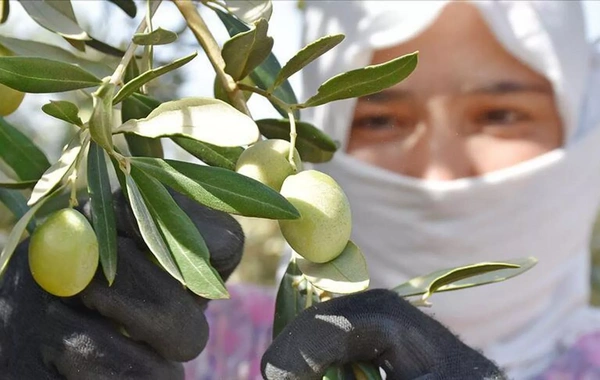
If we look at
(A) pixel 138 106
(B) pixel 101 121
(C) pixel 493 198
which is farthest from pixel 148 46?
(C) pixel 493 198

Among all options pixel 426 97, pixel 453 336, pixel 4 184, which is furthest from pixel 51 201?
pixel 426 97

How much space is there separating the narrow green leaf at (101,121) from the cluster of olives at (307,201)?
0.28 feet

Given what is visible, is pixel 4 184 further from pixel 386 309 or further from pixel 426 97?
pixel 426 97

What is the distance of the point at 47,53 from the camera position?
0.68 meters

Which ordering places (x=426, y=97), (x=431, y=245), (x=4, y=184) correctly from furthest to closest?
1. (x=431, y=245)
2. (x=426, y=97)
3. (x=4, y=184)

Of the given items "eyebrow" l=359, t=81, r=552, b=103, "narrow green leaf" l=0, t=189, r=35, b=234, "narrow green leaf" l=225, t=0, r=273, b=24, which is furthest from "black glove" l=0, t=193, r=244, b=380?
"eyebrow" l=359, t=81, r=552, b=103

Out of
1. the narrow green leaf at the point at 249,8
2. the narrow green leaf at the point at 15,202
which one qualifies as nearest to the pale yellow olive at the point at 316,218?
the narrow green leaf at the point at 249,8

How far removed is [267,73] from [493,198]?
54.8 inches

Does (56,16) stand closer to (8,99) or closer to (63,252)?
(8,99)

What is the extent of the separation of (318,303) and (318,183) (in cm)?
14

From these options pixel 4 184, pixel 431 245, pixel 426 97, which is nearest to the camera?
pixel 4 184

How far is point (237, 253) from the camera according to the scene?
0.70 meters

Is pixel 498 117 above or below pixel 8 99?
below

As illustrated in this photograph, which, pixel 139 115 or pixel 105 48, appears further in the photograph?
pixel 105 48
